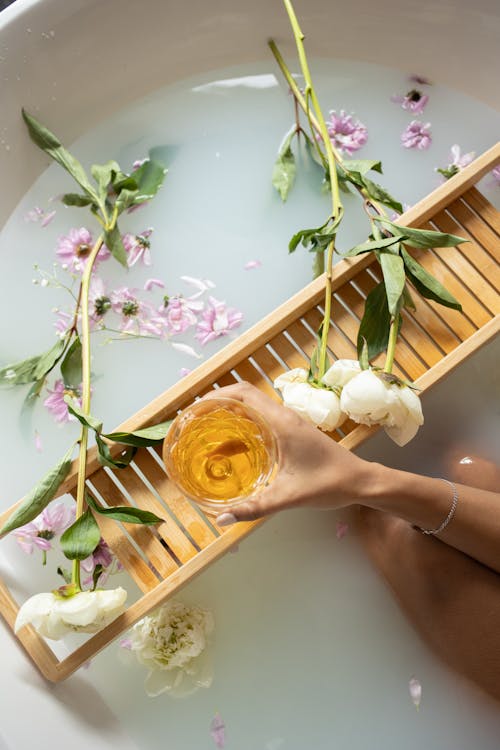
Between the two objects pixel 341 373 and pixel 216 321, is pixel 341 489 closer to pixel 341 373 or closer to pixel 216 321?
pixel 341 373

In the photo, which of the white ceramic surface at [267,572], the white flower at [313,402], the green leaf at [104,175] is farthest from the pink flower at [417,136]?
the white flower at [313,402]

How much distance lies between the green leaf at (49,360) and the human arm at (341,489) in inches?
16.8

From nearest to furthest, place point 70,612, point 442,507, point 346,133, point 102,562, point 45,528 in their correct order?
point 70,612 < point 442,507 < point 102,562 < point 45,528 < point 346,133

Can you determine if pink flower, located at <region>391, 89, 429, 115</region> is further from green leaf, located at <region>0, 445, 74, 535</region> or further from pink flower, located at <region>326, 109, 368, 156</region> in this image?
green leaf, located at <region>0, 445, 74, 535</region>

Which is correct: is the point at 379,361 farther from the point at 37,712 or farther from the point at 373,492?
the point at 37,712

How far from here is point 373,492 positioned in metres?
1.15

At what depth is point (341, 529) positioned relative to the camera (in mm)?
1546

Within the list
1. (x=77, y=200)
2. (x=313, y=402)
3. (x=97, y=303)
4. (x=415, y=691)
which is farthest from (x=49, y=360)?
(x=415, y=691)

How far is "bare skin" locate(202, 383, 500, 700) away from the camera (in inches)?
43.5

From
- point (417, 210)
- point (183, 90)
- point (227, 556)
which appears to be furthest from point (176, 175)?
point (227, 556)

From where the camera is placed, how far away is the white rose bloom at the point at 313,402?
1.15 metres

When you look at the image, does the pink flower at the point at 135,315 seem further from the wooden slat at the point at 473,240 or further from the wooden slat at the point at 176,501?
the wooden slat at the point at 473,240

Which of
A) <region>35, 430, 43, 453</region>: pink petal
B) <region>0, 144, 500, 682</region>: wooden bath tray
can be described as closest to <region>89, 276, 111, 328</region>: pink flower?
<region>35, 430, 43, 453</region>: pink petal

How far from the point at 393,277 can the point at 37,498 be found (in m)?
0.71
